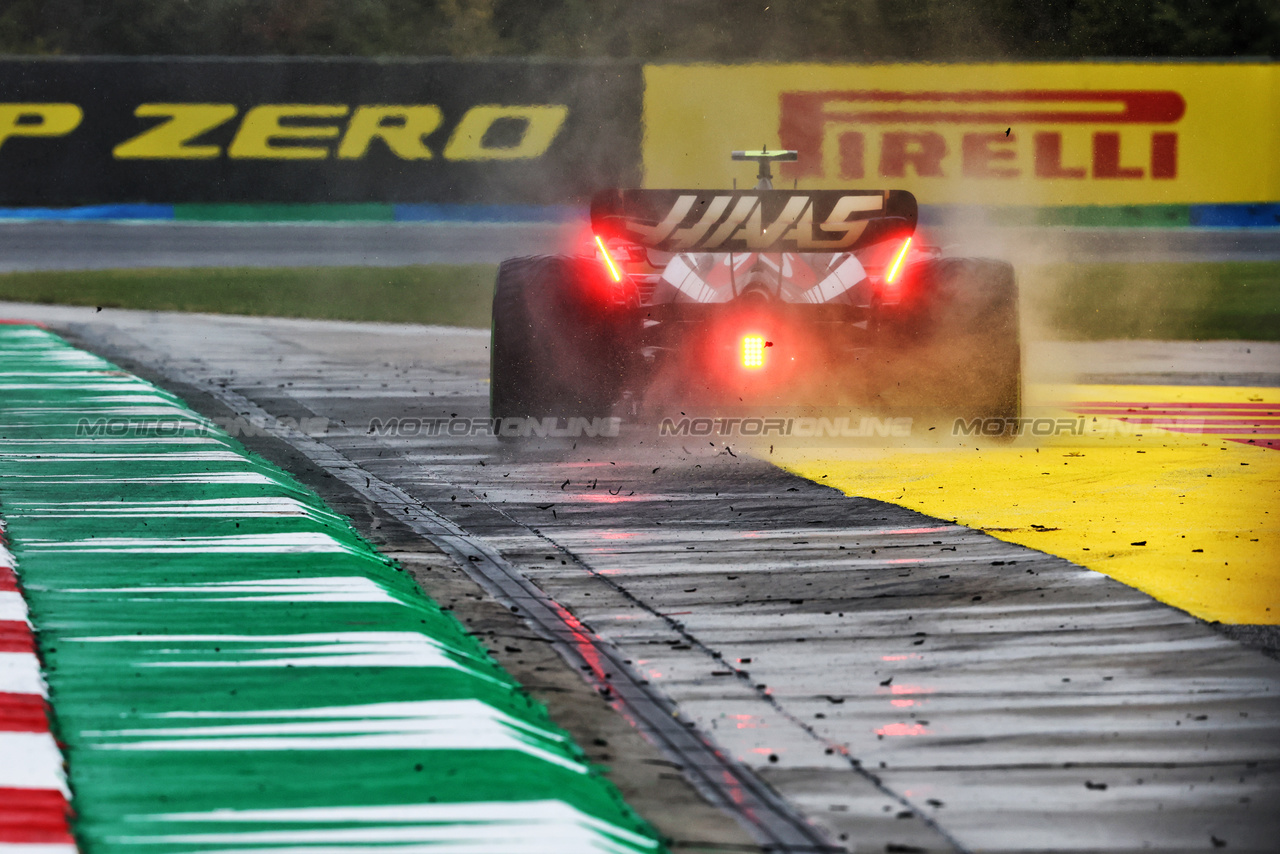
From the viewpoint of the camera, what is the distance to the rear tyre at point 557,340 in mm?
8203

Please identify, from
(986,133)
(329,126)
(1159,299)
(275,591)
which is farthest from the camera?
(329,126)

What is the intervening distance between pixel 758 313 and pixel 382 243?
14.9 m

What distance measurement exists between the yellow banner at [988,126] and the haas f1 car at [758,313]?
13443 millimetres

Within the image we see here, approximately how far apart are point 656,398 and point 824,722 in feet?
15.2

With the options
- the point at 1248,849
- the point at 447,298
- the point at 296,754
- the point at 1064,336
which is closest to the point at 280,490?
the point at 296,754

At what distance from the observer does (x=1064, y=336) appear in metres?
15.4

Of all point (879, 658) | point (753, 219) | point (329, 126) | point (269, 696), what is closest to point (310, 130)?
point (329, 126)

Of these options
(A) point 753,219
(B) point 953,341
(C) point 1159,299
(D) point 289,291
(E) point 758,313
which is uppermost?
(D) point 289,291

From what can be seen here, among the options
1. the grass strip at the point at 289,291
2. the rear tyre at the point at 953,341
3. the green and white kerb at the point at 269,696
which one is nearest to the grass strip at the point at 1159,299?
the grass strip at the point at 289,291

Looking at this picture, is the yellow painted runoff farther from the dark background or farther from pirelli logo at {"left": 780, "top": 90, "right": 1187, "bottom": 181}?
the dark background

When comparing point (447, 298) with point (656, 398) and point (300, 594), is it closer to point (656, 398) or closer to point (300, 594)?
point (656, 398)

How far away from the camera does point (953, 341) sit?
8.23m

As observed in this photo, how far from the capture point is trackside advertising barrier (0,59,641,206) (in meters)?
22.1

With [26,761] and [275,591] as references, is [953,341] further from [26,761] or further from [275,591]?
[26,761]
